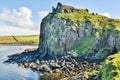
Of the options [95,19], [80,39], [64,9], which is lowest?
[80,39]

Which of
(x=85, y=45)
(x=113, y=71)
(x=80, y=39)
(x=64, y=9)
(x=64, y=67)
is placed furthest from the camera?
(x=64, y=9)

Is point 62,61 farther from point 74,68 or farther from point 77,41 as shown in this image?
point 77,41

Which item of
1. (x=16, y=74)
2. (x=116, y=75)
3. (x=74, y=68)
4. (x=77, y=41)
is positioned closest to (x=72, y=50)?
(x=77, y=41)

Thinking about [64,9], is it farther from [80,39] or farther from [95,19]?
[80,39]

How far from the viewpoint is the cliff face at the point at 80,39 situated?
125m

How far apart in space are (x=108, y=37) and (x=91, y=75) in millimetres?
54913

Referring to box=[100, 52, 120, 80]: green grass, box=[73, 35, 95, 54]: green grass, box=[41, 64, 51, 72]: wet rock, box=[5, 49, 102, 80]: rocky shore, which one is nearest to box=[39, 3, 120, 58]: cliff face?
box=[73, 35, 95, 54]: green grass

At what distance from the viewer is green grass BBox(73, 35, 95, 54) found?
127750 millimetres

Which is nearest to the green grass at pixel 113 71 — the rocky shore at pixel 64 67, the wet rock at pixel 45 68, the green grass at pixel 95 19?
the rocky shore at pixel 64 67

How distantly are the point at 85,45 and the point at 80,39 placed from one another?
409 centimetres

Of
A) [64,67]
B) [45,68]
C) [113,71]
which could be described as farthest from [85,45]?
[113,71]

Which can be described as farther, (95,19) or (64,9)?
(64,9)

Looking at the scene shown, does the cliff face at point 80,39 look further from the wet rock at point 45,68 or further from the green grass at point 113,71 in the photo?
the green grass at point 113,71

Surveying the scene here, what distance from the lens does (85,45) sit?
130500mm
